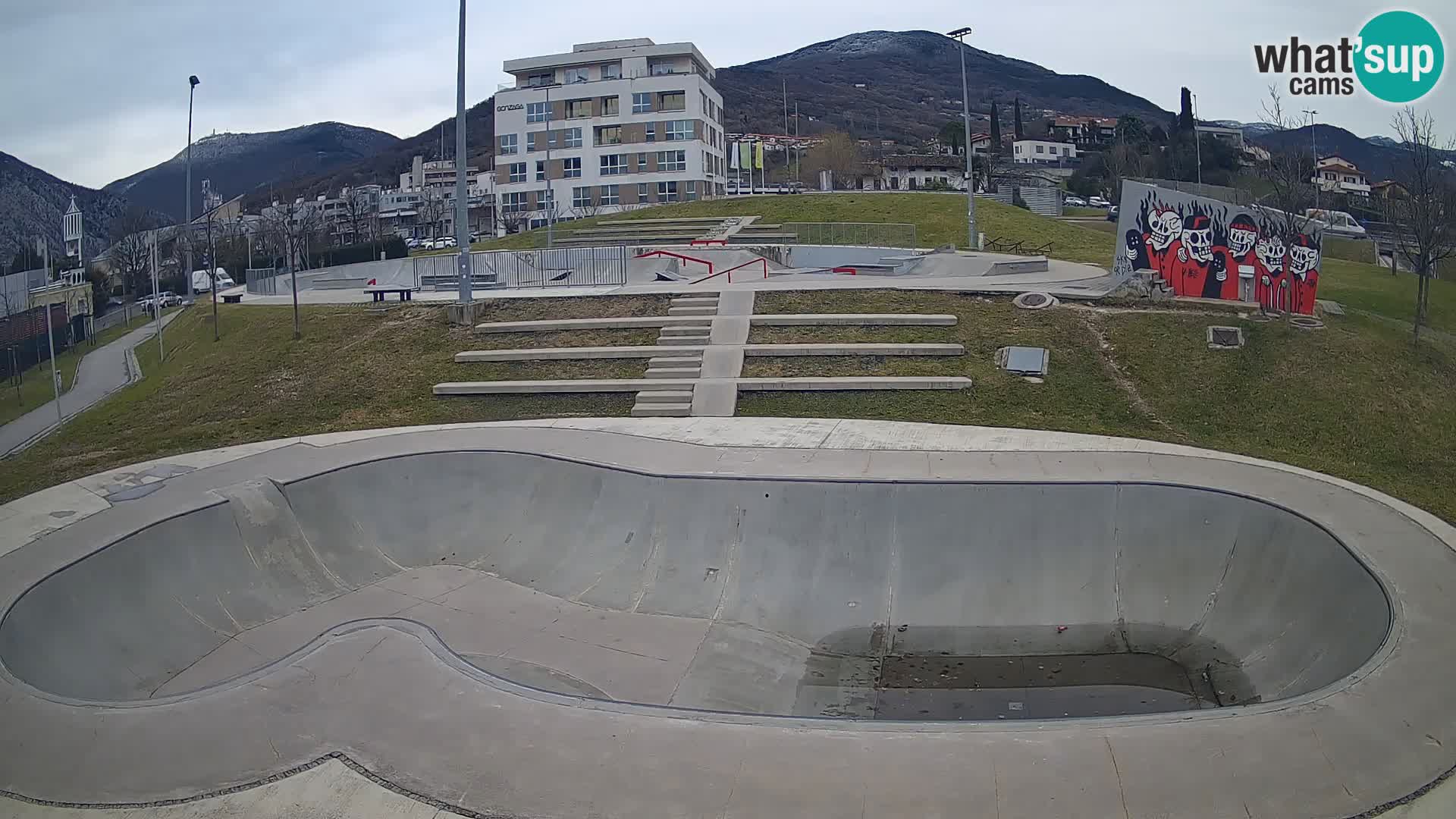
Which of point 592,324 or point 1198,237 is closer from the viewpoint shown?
point 1198,237

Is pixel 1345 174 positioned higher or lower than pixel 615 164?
higher

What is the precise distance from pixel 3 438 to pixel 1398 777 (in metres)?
20.8

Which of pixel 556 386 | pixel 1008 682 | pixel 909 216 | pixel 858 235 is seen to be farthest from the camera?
pixel 909 216

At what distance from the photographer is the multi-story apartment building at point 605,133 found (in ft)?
205

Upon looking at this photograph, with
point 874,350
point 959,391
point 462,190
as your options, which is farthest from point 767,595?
point 462,190

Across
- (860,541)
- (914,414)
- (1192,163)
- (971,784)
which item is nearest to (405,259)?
(914,414)

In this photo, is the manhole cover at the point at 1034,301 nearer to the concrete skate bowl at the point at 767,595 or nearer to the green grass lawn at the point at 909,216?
the concrete skate bowl at the point at 767,595

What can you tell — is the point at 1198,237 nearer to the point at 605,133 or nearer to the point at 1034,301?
the point at 1034,301

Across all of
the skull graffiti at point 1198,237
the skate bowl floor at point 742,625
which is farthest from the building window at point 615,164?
the skate bowl floor at point 742,625

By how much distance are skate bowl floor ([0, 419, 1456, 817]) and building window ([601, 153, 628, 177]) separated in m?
48.0

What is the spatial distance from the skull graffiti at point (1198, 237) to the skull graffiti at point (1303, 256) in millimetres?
1823

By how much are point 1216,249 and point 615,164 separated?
4658 centimetres

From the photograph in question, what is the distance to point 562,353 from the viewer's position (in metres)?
23.2

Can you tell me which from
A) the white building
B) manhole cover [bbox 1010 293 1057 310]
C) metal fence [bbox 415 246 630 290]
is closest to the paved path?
metal fence [bbox 415 246 630 290]
